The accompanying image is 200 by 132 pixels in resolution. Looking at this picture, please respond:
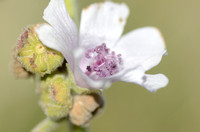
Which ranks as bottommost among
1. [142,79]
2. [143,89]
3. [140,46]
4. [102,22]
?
[143,89]

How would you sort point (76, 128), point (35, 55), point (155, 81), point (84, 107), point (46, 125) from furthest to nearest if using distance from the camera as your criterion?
point (76, 128) < point (46, 125) < point (84, 107) < point (155, 81) < point (35, 55)

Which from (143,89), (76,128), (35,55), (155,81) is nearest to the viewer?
(35,55)

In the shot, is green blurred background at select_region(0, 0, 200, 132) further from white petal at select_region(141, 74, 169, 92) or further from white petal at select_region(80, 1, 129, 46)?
white petal at select_region(141, 74, 169, 92)

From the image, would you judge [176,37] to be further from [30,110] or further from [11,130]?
[11,130]

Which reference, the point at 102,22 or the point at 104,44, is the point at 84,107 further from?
the point at 102,22

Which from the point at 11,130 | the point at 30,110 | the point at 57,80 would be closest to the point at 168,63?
the point at 30,110

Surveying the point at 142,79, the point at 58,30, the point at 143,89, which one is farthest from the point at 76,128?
the point at 143,89

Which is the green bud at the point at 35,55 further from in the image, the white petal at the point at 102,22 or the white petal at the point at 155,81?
the white petal at the point at 155,81
